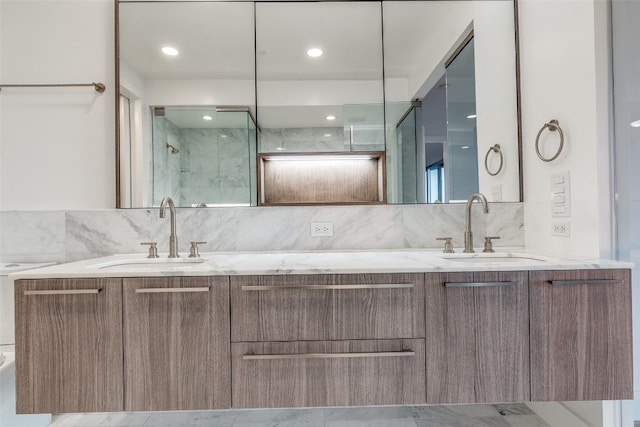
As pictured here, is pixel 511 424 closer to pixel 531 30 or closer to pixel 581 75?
pixel 581 75

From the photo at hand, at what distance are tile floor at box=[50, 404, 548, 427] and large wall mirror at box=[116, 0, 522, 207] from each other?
3.54ft

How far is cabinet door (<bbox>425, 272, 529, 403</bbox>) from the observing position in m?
1.16

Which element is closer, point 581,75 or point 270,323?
point 270,323

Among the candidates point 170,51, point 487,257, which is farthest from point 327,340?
point 170,51

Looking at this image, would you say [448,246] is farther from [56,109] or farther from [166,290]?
[56,109]

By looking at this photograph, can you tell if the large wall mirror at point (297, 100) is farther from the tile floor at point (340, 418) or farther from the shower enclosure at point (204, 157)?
the tile floor at point (340, 418)

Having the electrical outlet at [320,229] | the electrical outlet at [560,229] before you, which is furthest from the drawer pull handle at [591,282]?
the electrical outlet at [320,229]

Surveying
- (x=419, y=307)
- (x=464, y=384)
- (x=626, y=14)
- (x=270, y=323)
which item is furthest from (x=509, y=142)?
(x=270, y=323)

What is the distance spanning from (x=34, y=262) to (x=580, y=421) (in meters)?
2.63

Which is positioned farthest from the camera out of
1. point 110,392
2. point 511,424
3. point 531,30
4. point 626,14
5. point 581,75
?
point 531,30

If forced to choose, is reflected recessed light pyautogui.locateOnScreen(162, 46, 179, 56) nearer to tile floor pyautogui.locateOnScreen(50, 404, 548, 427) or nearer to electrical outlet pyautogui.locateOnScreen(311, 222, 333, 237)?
electrical outlet pyautogui.locateOnScreen(311, 222, 333, 237)

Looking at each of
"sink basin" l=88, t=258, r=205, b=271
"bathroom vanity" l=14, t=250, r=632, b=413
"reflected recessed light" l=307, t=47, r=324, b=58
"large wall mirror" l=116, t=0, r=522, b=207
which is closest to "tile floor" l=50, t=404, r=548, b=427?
"bathroom vanity" l=14, t=250, r=632, b=413

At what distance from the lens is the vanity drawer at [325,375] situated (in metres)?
1.16

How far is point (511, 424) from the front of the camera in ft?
5.20
